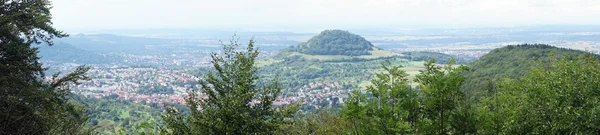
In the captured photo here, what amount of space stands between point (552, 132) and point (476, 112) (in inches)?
86.4

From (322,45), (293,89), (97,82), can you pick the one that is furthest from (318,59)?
(97,82)

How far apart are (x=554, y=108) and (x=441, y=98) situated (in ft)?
12.8

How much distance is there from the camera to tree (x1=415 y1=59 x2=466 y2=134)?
23.7ft

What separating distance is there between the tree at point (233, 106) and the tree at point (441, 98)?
159 inches

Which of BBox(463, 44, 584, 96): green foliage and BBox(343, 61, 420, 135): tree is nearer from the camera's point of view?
BBox(343, 61, 420, 135): tree

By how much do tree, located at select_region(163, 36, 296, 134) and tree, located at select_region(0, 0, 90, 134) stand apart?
3986 millimetres

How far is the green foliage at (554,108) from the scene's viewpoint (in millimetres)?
8539

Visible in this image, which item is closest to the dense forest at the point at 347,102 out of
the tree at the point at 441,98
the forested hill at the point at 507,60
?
the tree at the point at 441,98

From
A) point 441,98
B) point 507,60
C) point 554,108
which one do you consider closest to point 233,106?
point 441,98

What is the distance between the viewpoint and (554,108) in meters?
9.43

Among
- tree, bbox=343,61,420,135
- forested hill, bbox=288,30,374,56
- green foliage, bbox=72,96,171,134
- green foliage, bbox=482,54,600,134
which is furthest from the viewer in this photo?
forested hill, bbox=288,30,374,56

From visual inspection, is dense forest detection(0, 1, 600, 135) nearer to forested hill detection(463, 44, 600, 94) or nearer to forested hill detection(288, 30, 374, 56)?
forested hill detection(463, 44, 600, 94)

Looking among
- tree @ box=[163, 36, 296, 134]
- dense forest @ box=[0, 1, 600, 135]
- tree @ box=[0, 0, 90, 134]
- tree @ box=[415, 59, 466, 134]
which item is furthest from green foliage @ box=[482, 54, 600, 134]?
tree @ box=[0, 0, 90, 134]

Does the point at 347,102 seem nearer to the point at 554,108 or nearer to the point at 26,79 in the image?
the point at 554,108
